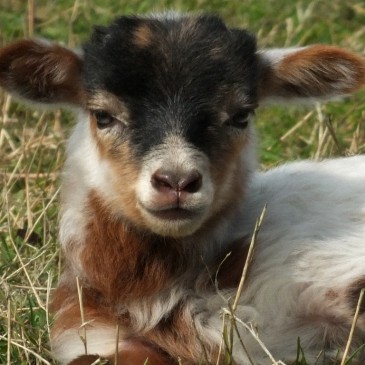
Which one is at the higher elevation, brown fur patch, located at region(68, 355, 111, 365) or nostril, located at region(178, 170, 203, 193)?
nostril, located at region(178, 170, 203, 193)

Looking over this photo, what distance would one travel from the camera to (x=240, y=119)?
6.53 metres

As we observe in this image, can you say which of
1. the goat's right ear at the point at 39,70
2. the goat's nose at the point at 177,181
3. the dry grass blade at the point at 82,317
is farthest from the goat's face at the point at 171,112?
the dry grass blade at the point at 82,317

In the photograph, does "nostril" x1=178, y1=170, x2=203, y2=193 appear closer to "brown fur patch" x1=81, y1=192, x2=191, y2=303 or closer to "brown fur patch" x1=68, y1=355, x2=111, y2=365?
"brown fur patch" x1=81, y1=192, x2=191, y2=303

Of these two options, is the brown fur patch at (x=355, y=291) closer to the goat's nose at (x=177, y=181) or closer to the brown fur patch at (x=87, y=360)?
the goat's nose at (x=177, y=181)

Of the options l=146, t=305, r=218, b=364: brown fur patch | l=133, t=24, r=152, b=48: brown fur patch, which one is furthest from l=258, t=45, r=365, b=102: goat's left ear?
l=146, t=305, r=218, b=364: brown fur patch

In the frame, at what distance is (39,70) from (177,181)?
1.32 metres

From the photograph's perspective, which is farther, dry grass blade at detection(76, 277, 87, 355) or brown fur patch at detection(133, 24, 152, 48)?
brown fur patch at detection(133, 24, 152, 48)

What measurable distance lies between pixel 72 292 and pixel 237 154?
44.5 inches

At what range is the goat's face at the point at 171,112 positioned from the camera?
598 centimetres

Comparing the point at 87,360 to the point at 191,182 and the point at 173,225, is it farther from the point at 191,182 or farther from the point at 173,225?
the point at 191,182

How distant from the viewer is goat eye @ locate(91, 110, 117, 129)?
6430mm

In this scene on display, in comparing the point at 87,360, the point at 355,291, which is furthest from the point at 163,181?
the point at 355,291

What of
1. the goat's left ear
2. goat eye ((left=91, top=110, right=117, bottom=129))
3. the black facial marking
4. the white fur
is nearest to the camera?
the black facial marking

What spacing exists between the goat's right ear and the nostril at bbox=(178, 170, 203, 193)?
45.3 inches
